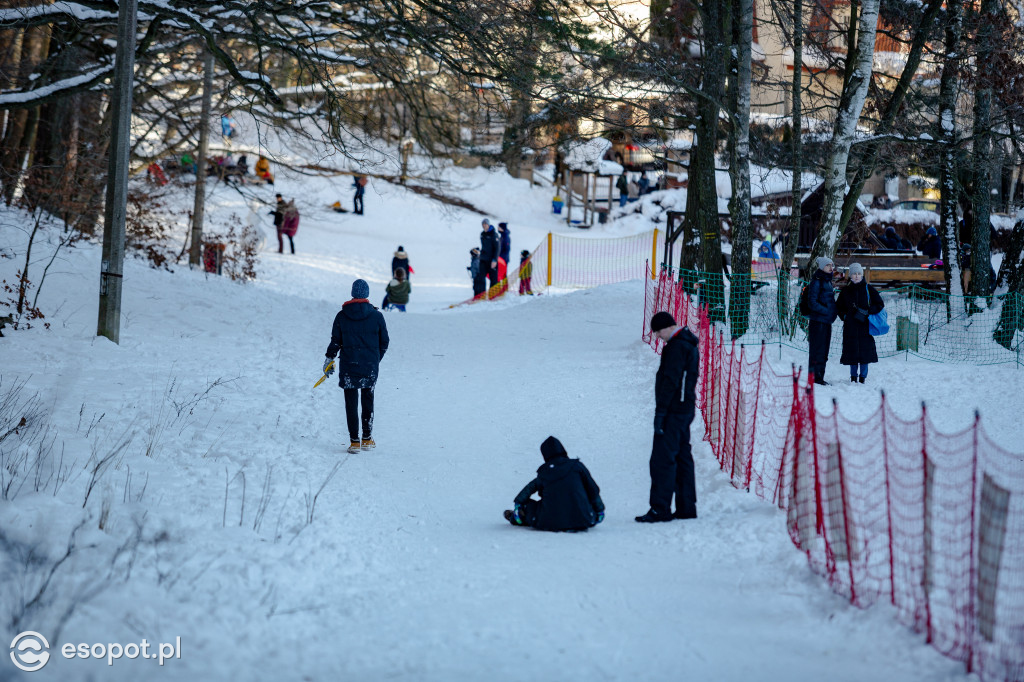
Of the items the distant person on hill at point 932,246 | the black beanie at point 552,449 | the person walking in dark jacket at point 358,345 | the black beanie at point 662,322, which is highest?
the distant person on hill at point 932,246

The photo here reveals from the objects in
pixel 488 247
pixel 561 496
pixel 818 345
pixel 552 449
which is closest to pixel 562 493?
pixel 561 496

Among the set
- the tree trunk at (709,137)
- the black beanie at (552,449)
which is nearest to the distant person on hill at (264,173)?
the tree trunk at (709,137)

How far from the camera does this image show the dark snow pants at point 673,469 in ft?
22.9

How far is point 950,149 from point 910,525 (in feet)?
33.1

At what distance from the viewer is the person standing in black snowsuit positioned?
6871 millimetres

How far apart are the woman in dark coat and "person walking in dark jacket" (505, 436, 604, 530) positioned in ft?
19.4

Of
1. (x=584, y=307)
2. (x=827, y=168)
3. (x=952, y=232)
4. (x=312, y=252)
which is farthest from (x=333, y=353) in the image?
(x=312, y=252)

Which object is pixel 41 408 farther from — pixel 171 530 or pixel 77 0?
pixel 77 0

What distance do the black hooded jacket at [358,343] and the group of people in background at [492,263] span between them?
39.9 feet

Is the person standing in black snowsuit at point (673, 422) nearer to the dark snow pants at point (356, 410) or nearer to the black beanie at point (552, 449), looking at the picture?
the black beanie at point (552, 449)

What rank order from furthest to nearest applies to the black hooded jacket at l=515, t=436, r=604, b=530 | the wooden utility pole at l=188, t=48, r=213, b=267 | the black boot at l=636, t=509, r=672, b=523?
the wooden utility pole at l=188, t=48, r=213, b=267 → the black boot at l=636, t=509, r=672, b=523 → the black hooded jacket at l=515, t=436, r=604, b=530

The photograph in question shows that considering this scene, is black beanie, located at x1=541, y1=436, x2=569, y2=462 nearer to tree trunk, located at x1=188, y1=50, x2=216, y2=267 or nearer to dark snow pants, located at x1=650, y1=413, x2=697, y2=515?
dark snow pants, located at x1=650, y1=413, x2=697, y2=515

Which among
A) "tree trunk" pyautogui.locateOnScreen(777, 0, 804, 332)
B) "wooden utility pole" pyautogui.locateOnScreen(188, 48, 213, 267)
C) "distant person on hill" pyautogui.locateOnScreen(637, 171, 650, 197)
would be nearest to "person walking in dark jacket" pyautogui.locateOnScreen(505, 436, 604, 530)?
"tree trunk" pyautogui.locateOnScreen(777, 0, 804, 332)

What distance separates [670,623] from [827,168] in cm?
1058
